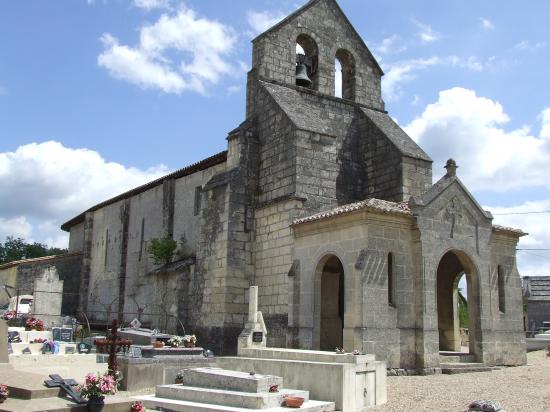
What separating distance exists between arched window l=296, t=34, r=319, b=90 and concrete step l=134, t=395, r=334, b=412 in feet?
45.9

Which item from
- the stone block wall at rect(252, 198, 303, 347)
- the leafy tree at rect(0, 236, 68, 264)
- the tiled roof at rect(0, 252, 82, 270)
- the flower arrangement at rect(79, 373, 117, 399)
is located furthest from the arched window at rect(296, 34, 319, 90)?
the leafy tree at rect(0, 236, 68, 264)

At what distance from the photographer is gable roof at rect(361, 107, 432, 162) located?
19844 mm

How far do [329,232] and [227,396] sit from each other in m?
7.26

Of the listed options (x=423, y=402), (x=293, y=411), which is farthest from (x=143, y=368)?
(x=423, y=402)

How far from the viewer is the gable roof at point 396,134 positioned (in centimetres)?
1984

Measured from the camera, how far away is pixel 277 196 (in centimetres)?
1922

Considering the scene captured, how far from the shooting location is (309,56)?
2200 centimetres

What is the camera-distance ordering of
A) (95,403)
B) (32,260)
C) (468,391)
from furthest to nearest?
(32,260) → (468,391) → (95,403)

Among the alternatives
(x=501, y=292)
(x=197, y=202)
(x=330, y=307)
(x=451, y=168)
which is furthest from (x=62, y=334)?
(x=501, y=292)

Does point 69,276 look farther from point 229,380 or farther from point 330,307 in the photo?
point 229,380

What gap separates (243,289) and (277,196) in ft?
10.9

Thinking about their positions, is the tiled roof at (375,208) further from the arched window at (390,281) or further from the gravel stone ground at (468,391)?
the gravel stone ground at (468,391)

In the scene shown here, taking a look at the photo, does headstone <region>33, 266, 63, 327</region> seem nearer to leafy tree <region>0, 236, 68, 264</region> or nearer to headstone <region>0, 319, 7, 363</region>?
headstone <region>0, 319, 7, 363</region>

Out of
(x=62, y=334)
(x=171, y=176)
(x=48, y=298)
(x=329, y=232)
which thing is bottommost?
(x=62, y=334)
